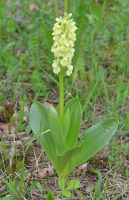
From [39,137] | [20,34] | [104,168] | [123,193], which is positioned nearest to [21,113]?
[39,137]

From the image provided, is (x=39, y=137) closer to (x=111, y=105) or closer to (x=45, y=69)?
(x=111, y=105)

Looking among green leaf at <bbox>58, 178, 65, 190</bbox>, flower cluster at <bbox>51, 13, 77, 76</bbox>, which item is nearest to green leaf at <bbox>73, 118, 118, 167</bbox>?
A: green leaf at <bbox>58, 178, 65, 190</bbox>

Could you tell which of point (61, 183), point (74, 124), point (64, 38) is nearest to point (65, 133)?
point (74, 124)

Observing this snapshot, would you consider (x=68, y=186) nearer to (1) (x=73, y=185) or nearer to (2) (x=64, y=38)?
(1) (x=73, y=185)

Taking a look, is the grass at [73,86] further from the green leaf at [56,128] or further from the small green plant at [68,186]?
the green leaf at [56,128]

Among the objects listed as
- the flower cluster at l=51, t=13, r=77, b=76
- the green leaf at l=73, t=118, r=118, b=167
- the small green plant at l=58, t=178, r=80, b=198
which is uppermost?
the flower cluster at l=51, t=13, r=77, b=76

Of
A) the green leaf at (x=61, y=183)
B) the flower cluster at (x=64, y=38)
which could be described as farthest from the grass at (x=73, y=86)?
the flower cluster at (x=64, y=38)

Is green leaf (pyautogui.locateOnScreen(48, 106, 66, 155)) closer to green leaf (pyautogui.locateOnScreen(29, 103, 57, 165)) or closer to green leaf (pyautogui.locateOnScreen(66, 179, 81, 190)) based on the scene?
green leaf (pyautogui.locateOnScreen(29, 103, 57, 165))
